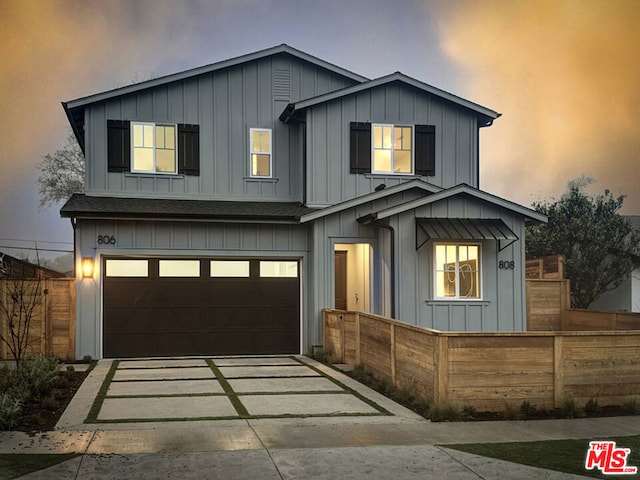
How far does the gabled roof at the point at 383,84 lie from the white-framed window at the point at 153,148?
2938mm

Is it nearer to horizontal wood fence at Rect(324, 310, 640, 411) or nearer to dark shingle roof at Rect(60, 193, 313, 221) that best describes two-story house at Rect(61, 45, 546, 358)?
dark shingle roof at Rect(60, 193, 313, 221)

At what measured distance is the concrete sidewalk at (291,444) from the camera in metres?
7.38

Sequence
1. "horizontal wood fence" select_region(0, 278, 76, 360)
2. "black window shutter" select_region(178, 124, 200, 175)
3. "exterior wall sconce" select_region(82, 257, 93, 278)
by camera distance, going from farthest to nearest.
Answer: "black window shutter" select_region(178, 124, 200, 175) → "exterior wall sconce" select_region(82, 257, 93, 278) → "horizontal wood fence" select_region(0, 278, 76, 360)

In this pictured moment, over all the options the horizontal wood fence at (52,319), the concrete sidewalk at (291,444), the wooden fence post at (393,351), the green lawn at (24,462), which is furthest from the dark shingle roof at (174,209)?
the green lawn at (24,462)

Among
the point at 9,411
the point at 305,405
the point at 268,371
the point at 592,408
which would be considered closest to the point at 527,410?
the point at 592,408

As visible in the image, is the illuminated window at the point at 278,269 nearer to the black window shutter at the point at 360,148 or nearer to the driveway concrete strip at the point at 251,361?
the driveway concrete strip at the point at 251,361

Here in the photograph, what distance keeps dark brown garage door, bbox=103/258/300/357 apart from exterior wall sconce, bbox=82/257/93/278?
17.1 inches

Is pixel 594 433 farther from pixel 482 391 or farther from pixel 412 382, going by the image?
pixel 412 382

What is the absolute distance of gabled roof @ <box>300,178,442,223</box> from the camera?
17.1 metres

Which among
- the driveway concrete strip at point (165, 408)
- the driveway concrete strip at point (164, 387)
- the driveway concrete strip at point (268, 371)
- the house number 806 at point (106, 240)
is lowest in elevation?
the driveway concrete strip at point (268, 371)

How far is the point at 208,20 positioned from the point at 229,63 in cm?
3971

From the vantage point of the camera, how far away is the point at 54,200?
39.9 meters

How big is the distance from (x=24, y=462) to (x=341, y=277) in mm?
13997

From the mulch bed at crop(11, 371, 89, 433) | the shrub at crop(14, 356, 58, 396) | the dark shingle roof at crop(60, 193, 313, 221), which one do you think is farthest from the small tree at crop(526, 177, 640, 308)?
the shrub at crop(14, 356, 58, 396)
